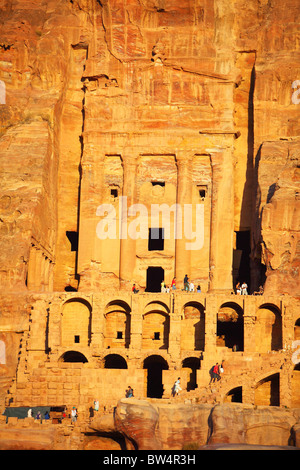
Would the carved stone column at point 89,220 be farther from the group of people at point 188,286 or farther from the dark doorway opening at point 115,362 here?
the dark doorway opening at point 115,362

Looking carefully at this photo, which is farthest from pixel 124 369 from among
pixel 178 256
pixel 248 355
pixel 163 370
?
pixel 178 256

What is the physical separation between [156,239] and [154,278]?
2.74 metres

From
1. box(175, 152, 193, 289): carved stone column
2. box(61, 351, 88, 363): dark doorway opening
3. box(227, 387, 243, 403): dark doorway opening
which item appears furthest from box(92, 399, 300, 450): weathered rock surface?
box(175, 152, 193, 289): carved stone column

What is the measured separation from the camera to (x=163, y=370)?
240 ft

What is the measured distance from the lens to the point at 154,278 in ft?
283

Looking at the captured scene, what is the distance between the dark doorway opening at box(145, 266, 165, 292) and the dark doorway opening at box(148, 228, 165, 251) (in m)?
1.67

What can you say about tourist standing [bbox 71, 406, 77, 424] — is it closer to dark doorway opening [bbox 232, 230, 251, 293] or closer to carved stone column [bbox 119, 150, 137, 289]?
carved stone column [bbox 119, 150, 137, 289]

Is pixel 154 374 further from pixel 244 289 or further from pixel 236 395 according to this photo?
pixel 244 289

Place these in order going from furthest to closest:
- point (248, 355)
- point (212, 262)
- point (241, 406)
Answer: point (212, 262) < point (248, 355) < point (241, 406)

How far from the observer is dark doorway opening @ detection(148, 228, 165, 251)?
84188 millimetres

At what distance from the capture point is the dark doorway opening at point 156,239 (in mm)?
84188

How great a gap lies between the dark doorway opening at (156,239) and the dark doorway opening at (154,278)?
1.67 meters

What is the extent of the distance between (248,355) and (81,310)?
1142 cm
